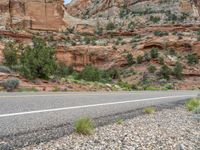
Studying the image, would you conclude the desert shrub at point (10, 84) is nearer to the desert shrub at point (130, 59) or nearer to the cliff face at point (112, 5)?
the desert shrub at point (130, 59)

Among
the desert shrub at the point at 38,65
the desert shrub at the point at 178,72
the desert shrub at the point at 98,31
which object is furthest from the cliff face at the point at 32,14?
the desert shrub at the point at 38,65

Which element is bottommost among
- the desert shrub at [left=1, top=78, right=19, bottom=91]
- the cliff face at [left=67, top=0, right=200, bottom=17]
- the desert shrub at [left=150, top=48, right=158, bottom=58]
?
the desert shrub at [left=150, top=48, right=158, bottom=58]

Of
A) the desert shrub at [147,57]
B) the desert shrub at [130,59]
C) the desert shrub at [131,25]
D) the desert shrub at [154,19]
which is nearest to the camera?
the desert shrub at [147,57]

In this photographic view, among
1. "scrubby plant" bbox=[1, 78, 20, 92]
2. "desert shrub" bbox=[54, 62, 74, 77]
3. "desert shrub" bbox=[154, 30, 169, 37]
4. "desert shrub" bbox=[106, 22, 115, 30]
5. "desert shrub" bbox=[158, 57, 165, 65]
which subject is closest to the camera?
"scrubby plant" bbox=[1, 78, 20, 92]

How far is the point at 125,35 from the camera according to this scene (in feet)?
224

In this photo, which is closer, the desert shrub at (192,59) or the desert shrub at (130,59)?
the desert shrub at (192,59)

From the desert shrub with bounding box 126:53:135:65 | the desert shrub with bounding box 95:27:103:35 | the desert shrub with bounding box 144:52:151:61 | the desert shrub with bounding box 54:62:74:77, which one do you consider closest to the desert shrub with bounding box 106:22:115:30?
the desert shrub with bounding box 95:27:103:35

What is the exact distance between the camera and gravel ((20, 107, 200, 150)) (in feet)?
17.4

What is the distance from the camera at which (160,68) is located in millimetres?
47938

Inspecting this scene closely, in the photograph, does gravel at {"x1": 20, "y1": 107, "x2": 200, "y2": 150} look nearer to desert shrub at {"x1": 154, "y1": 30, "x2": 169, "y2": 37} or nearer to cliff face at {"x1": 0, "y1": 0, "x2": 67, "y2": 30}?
desert shrub at {"x1": 154, "y1": 30, "x2": 169, "y2": 37}

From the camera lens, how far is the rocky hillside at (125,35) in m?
47.7

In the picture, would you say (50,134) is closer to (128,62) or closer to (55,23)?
(128,62)

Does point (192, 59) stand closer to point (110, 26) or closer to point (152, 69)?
point (152, 69)

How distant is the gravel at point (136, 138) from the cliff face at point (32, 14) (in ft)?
202
